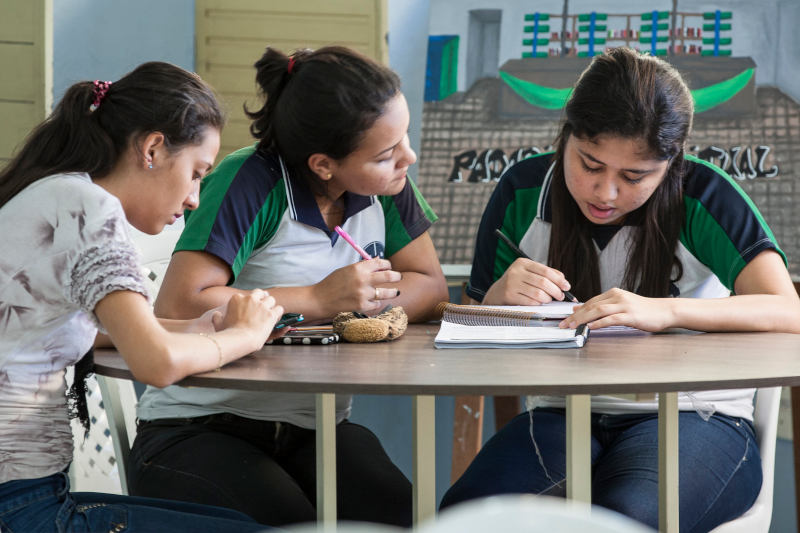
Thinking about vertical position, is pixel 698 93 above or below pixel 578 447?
above

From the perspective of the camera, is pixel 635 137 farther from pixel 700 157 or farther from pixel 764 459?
pixel 700 157

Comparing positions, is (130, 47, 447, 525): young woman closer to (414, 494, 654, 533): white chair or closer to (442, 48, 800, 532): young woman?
(442, 48, 800, 532): young woman

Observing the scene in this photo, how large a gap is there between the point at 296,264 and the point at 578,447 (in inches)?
25.5

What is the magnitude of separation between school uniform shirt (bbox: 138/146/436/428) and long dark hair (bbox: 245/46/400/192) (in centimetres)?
6

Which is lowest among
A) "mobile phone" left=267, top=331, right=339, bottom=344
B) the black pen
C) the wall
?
"mobile phone" left=267, top=331, right=339, bottom=344

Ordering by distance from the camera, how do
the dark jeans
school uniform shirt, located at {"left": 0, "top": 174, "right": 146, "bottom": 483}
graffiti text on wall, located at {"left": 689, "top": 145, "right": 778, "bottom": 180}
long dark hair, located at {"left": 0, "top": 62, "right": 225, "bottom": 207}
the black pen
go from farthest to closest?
1. graffiti text on wall, located at {"left": 689, "top": 145, "right": 778, "bottom": 180}
2. the black pen
3. the dark jeans
4. long dark hair, located at {"left": 0, "top": 62, "right": 225, "bottom": 207}
5. school uniform shirt, located at {"left": 0, "top": 174, "right": 146, "bottom": 483}

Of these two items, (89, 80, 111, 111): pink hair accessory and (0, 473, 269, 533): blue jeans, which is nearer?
(0, 473, 269, 533): blue jeans

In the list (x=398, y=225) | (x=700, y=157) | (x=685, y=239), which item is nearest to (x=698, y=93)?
(x=700, y=157)

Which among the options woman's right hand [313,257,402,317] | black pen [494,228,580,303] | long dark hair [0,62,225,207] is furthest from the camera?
black pen [494,228,580,303]

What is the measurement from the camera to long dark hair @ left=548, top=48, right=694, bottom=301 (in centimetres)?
152

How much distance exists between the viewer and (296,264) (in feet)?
5.15

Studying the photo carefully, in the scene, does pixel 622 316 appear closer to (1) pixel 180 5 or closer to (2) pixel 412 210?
(2) pixel 412 210

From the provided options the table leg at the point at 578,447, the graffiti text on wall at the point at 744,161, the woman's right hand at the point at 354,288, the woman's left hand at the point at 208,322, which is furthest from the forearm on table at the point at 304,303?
the graffiti text on wall at the point at 744,161

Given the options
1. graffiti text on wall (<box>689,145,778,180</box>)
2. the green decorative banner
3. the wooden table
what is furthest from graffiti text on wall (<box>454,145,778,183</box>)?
the wooden table
